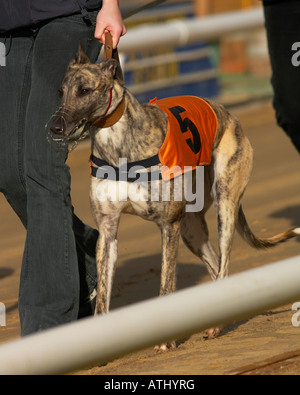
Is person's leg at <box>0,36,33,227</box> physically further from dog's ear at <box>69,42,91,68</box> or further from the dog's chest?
the dog's chest

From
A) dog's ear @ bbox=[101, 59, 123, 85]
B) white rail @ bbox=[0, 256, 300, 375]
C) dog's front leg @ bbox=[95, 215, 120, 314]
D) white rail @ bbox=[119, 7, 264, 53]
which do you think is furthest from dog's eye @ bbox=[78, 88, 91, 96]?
white rail @ bbox=[119, 7, 264, 53]

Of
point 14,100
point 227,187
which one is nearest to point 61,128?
point 14,100

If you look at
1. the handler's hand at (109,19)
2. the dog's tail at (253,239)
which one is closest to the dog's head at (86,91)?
the handler's hand at (109,19)

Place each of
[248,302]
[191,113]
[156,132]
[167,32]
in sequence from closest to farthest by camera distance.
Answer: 1. [248,302]
2. [156,132]
3. [191,113]
4. [167,32]

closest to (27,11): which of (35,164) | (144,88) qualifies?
(35,164)

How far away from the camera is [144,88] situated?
1100 cm

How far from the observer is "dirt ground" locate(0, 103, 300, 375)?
3.61 metres

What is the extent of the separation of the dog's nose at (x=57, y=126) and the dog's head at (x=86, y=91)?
0.01m

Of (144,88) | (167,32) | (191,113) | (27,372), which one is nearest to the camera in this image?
(27,372)

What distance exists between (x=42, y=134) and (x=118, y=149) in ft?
1.43

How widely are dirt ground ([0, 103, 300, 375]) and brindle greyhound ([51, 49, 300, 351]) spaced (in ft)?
1.02

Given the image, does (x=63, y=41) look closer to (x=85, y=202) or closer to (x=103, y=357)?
(x=103, y=357)

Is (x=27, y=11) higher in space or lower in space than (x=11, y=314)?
higher
